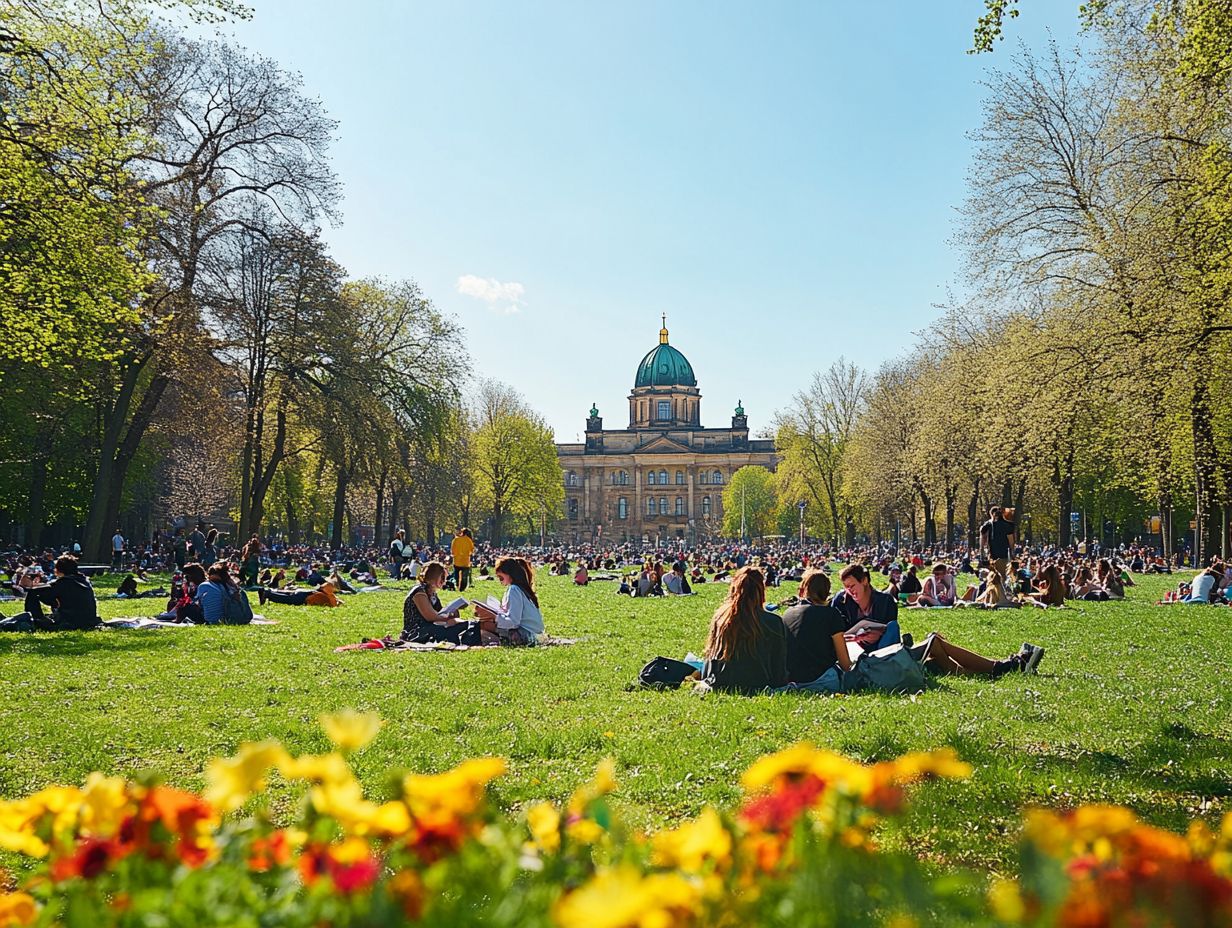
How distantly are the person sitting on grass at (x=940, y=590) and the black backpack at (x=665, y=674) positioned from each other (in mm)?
11968

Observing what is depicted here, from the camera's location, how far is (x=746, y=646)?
940cm

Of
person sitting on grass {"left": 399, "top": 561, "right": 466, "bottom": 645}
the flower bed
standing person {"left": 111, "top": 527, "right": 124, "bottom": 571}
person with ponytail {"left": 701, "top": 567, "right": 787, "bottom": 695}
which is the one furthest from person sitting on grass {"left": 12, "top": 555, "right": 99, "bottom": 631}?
standing person {"left": 111, "top": 527, "right": 124, "bottom": 571}

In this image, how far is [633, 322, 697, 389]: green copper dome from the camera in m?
134

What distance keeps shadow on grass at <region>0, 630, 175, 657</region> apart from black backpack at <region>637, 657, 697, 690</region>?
6.77 m

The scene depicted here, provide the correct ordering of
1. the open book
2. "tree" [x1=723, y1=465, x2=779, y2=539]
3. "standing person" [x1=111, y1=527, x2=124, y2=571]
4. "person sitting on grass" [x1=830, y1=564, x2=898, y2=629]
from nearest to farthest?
"person sitting on grass" [x1=830, y1=564, x2=898, y2=629]
the open book
"standing person" [x1=111, y1=527, x2=124, y2=571]
"tree" [x1=723, y1=465, x2=779, y2=539]

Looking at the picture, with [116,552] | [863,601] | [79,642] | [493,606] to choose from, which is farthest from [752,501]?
[863,601]

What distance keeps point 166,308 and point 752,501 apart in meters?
88.4

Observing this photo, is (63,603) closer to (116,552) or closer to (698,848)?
(698,848)

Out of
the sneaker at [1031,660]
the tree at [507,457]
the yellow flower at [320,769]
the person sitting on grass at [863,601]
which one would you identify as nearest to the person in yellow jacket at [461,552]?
the person sitting on grass at [863,601]

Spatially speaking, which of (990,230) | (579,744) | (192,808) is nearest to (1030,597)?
(990,230)

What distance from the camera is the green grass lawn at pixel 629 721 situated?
5805 millimetres

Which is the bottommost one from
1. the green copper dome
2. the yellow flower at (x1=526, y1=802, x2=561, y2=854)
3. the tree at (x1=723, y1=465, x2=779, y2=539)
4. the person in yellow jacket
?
the yellow flower at (x1=526, y1=802, x2=561, y2=854)

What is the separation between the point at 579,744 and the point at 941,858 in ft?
10.1

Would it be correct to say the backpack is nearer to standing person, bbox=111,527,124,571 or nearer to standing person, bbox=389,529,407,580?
standing person, bbox=389,529,407,580
